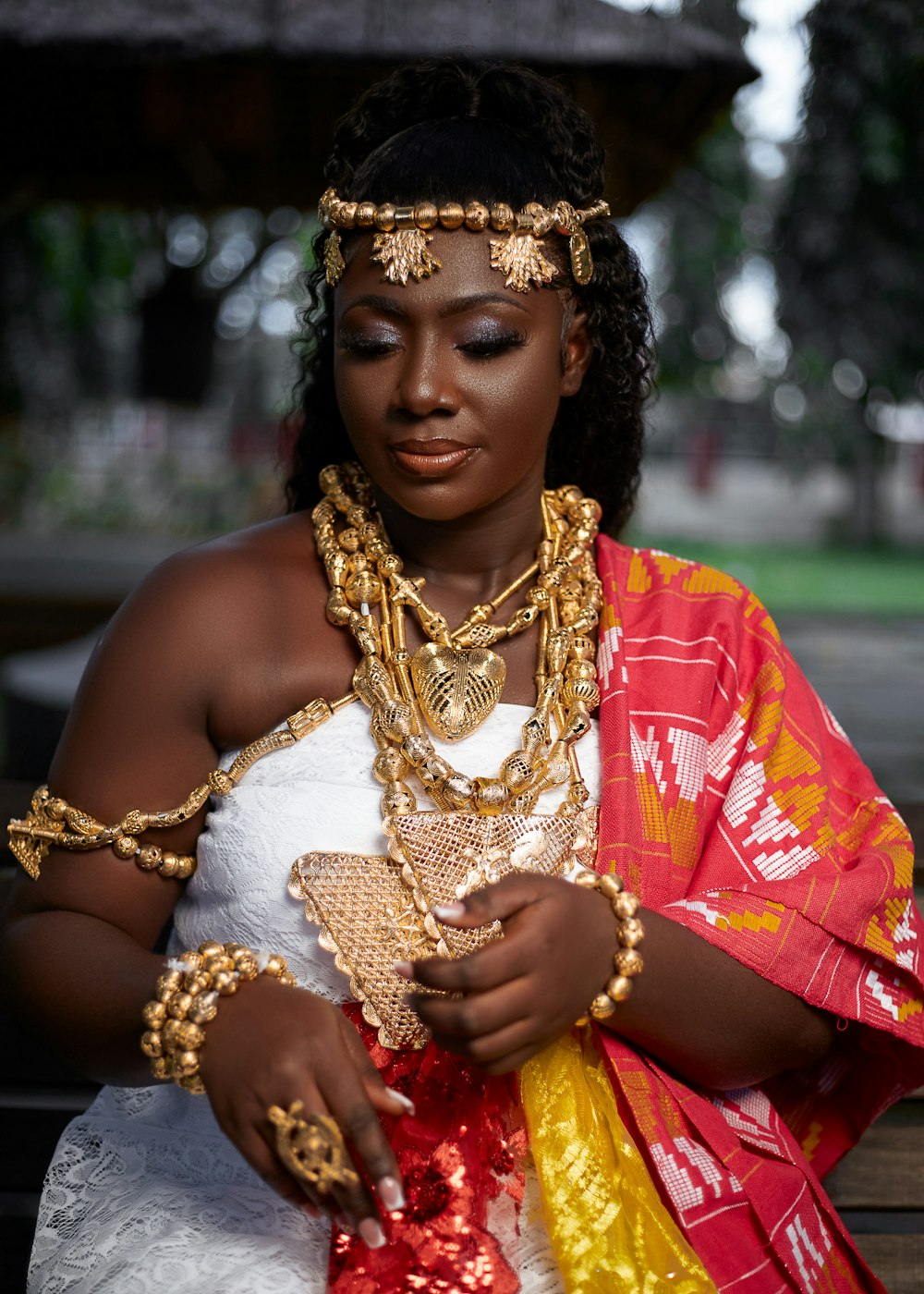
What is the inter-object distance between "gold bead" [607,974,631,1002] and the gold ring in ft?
1.16

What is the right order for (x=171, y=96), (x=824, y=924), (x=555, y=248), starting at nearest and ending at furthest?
(x=824, y=924) → (x=555, y=248) → (x=171, y=96)

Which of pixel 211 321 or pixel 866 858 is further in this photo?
pixel 211 321

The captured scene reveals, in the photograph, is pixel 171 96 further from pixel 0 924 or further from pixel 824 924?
pixel 824 924

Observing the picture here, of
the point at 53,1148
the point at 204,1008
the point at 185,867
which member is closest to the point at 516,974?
the point at 204,1008

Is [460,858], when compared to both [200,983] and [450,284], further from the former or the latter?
[450,284]

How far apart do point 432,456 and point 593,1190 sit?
0.93m

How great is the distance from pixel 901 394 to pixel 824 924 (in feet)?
39.0

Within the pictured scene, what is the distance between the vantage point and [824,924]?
1.64m

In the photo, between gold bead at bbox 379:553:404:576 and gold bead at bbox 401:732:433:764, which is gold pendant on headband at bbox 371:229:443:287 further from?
gold bead at bbox 401:732:433:764

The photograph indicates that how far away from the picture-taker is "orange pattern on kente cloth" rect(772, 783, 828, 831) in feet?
5.69

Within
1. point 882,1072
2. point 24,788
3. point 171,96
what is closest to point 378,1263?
point 882,1072

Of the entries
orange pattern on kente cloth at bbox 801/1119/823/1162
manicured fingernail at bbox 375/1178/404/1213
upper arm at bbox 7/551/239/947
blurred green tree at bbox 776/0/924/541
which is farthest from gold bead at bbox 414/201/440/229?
blurred green tree at bbox 776/0/924/541

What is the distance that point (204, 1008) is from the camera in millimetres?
1390

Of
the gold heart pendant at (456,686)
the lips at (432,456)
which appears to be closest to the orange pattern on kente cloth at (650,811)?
the gold heart pendant at (456,686)
